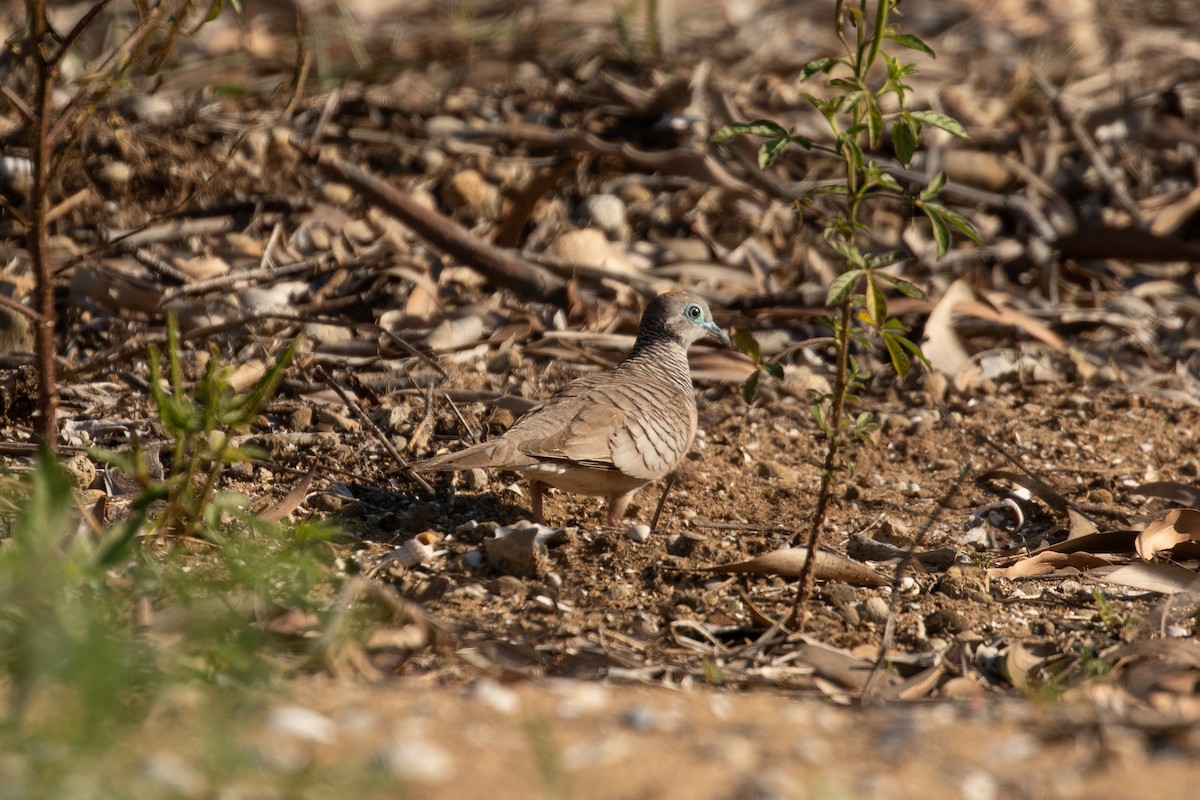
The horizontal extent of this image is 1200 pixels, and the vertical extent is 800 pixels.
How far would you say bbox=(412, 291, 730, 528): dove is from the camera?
4.88m

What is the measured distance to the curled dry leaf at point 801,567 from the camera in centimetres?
443

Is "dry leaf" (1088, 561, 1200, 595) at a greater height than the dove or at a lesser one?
lesser

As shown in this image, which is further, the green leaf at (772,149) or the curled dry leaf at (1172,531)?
the curled dry leaf at (1172,531)

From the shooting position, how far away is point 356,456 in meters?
5.44

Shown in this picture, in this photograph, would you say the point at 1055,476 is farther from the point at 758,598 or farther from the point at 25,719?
the point at 25,719

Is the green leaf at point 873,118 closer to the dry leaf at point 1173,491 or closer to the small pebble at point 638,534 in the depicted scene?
the small pebble at point 638,534

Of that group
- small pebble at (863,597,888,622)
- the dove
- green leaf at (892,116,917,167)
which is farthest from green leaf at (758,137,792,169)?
the dove

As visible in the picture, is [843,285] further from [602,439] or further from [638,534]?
[602,439]

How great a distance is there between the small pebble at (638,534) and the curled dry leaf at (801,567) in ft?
1.01

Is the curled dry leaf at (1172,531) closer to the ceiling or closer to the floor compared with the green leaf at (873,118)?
closer to the floor

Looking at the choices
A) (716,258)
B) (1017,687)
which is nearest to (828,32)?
(716,258)

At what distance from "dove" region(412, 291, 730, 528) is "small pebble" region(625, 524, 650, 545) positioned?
0.34 meters

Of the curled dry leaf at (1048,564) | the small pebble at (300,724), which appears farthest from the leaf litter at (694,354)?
the small pebble at (300,724)

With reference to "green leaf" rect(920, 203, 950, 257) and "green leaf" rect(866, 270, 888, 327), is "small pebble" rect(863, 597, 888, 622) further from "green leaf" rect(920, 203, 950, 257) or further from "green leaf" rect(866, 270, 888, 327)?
"green leaf" rect(920, 203, 950, 257)
